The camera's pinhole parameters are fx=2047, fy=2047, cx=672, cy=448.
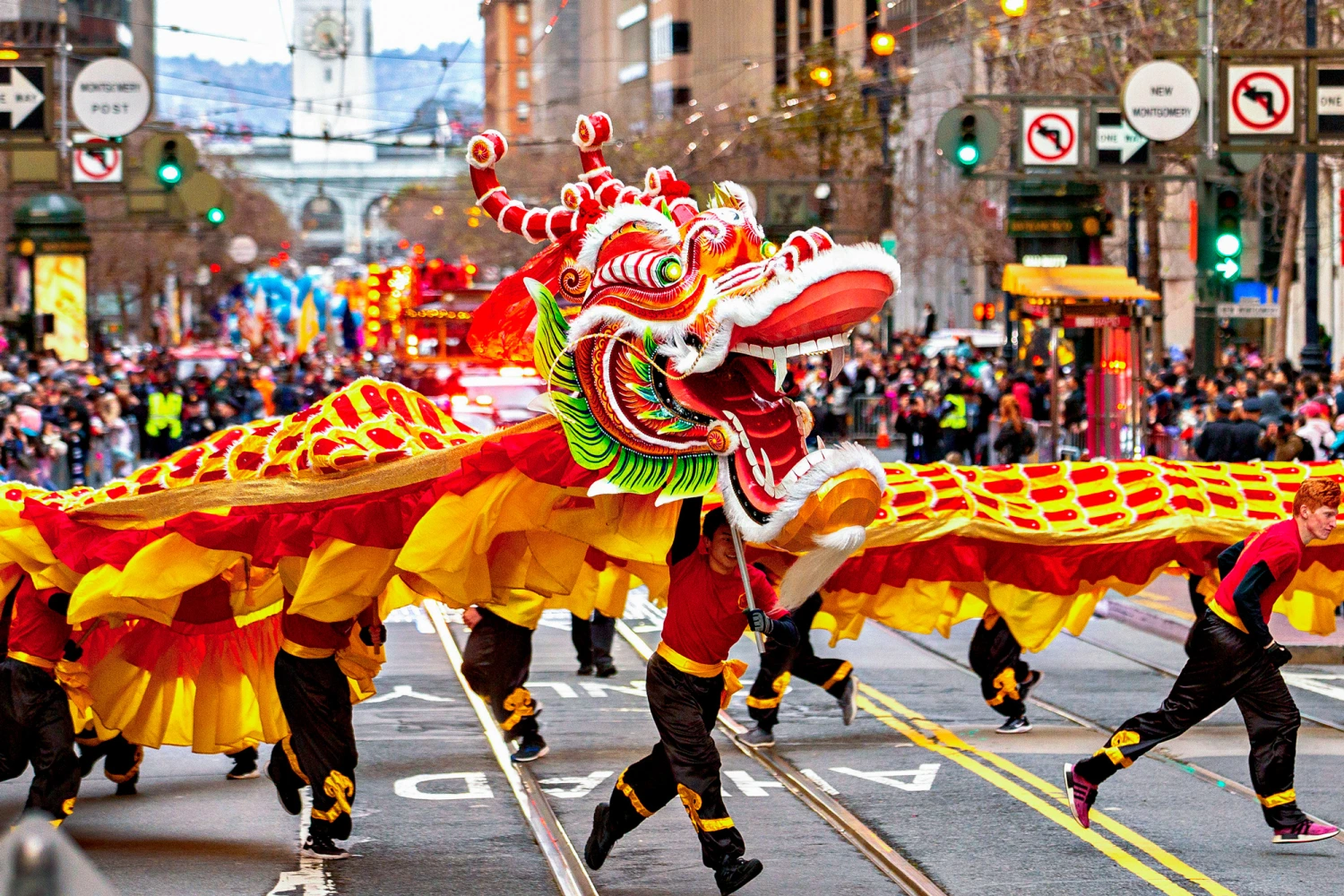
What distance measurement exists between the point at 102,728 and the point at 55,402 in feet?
63.6

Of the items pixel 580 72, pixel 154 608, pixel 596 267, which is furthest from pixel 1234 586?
pixel 580 72

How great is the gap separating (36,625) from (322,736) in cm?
135

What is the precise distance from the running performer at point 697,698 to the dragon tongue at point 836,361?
71 cm

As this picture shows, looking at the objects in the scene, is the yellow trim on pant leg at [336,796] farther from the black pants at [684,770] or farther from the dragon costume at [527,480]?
the black pants at [684,770]

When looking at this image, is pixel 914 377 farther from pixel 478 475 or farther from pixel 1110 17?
pixel 478 475

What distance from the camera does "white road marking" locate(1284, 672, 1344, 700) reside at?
543 inches

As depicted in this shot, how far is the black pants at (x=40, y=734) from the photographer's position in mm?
8781

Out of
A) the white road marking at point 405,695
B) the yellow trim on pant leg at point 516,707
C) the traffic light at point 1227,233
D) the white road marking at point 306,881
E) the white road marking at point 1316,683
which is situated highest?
the traffic light at point 1227,233

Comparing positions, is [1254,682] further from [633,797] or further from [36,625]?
[36,625]

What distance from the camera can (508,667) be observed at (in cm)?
1102

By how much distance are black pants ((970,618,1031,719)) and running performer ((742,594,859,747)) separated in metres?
0.76

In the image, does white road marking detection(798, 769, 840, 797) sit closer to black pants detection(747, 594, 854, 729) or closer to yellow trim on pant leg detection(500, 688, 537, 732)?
black pants detection(747, 594, 854, 729)

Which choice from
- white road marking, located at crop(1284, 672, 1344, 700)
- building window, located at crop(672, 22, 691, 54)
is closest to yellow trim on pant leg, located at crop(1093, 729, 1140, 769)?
white road marking, located at crop(1284, 672, 1344, 700)

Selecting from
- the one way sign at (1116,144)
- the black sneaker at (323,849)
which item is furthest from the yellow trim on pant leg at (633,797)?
the one way sign at (1116,144)
